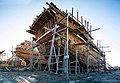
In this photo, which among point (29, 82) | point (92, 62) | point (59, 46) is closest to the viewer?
point (29, 82)

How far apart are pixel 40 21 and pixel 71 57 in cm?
520

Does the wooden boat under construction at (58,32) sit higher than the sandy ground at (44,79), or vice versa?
the wooden boat under construction at (58,32)

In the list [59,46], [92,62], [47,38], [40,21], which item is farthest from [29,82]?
[92,62]

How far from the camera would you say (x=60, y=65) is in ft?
52.5

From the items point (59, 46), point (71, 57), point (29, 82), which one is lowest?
point (29, 82)

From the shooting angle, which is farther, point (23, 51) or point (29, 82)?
point (23, 51)

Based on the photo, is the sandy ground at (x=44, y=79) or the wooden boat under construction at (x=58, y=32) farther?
the wooden boat under construction at (x=58, y=32)

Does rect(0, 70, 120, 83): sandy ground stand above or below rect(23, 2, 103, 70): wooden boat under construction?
below

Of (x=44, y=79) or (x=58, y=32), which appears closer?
(x=44, y=79)

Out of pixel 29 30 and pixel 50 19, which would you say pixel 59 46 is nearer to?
pixel 50 19

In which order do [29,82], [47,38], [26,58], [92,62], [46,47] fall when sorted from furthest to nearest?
1. [26,58]
2. [92,62]
3. [46,47]
4. [47,38]
5. [29,82]

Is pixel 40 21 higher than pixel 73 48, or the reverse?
pixel 40 21

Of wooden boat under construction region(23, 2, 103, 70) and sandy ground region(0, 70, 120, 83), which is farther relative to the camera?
wooden boat under construction region(23, 2, 103, 70)

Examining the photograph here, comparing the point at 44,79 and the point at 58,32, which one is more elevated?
the point at 58,32
